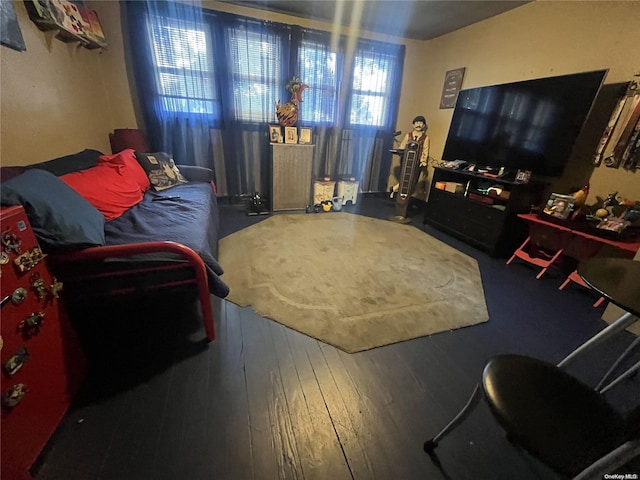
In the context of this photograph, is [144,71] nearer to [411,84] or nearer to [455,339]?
[411,84]

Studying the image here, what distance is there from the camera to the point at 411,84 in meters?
3.85

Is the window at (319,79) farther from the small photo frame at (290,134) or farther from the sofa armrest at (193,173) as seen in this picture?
the sofa armrest at (193,173)

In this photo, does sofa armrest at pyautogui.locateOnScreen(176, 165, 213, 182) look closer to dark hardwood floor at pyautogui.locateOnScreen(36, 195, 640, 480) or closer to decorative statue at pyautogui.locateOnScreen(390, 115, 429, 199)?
dark hardwood floor at pyautogui.locateOnScreen(36, 195, 640, 480)

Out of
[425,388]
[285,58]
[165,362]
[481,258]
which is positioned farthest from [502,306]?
[285,58]

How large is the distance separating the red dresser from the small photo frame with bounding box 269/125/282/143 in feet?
8.58

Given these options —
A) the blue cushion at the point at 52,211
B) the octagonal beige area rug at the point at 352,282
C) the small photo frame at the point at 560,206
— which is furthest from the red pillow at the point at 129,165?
the small photo frame at the point at 560,206

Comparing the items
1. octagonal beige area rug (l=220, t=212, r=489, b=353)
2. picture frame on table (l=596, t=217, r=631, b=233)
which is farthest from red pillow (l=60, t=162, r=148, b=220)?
picture frame on table (l=596, t=217, r=631, b=233)

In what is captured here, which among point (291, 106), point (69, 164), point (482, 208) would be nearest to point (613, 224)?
point (482, 208)

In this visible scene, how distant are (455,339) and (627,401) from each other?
710 mm

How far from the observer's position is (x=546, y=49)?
239 centimetres

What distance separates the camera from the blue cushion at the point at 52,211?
A: 0.93 m

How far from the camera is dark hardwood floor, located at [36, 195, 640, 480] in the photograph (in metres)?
0.90

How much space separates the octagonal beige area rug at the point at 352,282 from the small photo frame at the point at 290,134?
1.10 m

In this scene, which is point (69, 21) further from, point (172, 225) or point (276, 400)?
point (276, 400)
